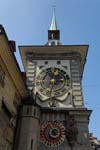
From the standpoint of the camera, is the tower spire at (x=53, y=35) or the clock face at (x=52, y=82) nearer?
the clock face at (x=52, y=82)

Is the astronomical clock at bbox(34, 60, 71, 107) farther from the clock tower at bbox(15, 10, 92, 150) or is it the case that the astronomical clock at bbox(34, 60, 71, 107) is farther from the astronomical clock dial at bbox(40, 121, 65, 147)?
the astronomical clock dial at bbox(40, 121, 65, 147)

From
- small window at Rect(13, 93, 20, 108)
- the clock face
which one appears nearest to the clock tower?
the clock face

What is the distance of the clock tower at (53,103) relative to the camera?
23406mm

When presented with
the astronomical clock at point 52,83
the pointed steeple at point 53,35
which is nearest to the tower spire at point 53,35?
the pointed steeple at point 53,35

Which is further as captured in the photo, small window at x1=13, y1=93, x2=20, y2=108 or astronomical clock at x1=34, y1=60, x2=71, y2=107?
astronomical clock at x1=34, y1=60, x2=71, y2=107

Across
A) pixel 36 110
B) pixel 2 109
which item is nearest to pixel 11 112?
pixel 2 109

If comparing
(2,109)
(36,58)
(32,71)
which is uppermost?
(36,58)

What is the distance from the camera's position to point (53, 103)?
89.8 ft

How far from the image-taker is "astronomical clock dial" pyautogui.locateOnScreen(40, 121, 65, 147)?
78.9 ft

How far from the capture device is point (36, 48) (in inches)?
1236

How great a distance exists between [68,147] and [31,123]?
4190mm

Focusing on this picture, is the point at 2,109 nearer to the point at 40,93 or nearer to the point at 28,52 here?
the point at 40,93

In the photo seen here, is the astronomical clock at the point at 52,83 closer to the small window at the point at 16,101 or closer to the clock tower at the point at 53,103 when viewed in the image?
the clock tower at the point at 53,103

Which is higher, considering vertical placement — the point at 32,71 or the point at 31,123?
the point at 32,71
